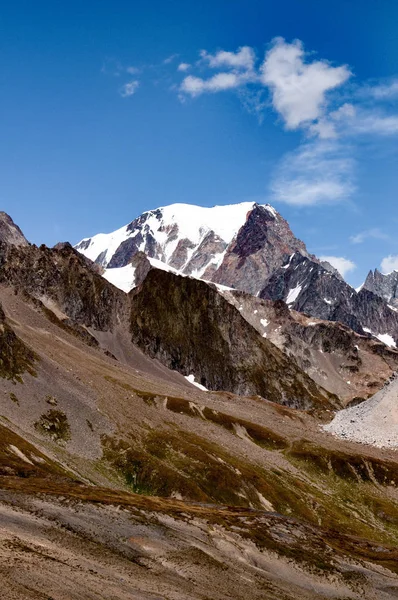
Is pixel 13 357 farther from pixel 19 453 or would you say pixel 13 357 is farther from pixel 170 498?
pixel 170 498

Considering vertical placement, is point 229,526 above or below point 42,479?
above

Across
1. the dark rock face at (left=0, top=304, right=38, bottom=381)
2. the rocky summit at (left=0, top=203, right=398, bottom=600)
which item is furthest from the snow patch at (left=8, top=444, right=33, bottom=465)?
the dark rock face at (left=0, top=304, right=38, bottom=381)

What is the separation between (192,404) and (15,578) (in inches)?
5662

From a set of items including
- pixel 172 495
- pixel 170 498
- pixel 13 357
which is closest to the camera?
pixel 170 498

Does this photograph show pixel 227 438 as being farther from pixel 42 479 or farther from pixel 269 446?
pixel 42 479

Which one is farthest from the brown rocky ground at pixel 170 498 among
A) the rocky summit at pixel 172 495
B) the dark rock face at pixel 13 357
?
the dark rock face at pixel 13 357

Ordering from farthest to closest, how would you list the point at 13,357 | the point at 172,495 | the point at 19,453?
the point at 13,357, the point at 172,495, the point at 19,453

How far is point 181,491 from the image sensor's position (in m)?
106

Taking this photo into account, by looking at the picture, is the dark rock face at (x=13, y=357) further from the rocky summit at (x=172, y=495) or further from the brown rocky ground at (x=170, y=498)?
the brown rocky ground at (x=170, y=498)

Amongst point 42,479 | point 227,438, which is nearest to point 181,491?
point 42,479

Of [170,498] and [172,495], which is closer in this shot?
[170,498]

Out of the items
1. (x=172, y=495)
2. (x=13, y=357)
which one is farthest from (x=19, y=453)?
(x=13, y=357)

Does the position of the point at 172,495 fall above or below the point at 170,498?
below

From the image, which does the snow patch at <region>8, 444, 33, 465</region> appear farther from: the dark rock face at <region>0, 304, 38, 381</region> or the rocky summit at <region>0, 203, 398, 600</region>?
the dark rock face at <region>0, 304, 38, 381</region>
